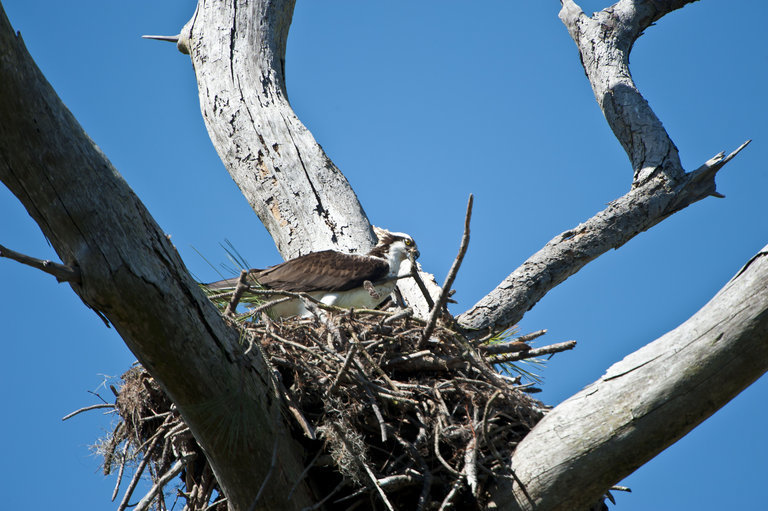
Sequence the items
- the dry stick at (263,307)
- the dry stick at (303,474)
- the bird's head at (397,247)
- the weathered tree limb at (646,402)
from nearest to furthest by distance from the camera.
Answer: the weathered tree limb at (646,402) → the dry stick at (303,474) → the dry stick at (263,307) → the bird's head at (397,247)

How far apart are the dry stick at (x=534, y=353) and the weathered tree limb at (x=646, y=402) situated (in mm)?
683

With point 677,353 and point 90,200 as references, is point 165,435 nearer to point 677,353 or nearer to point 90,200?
point 90,200

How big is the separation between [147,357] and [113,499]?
4.16ft

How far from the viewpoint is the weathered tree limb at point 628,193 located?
601 cm

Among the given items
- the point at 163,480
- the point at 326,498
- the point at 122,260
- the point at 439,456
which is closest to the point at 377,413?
the point at 439,456

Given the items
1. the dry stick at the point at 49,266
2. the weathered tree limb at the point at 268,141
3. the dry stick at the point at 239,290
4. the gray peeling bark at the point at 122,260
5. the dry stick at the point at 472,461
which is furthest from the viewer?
the weathered tree limb at the point at 268,141

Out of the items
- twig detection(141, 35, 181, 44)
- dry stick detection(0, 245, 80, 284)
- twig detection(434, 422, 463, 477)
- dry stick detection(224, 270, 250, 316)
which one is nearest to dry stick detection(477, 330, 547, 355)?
twig detection(434, 422, 463, 477)

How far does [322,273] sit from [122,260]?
10.4 ft

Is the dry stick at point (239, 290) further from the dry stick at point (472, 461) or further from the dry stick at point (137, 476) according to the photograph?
the dry stick at point (472, 461)

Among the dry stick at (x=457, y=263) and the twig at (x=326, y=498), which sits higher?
the dry stick at (x=457, y=263)

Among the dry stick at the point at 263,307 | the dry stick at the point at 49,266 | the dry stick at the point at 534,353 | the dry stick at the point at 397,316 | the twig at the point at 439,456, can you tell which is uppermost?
the dry stick at the point at 263,307

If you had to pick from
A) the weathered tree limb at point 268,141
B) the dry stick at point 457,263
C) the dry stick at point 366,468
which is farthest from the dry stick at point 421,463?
the weathered tree limb at point 268,141

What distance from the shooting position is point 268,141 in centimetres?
673

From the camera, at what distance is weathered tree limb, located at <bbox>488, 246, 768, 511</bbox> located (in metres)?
3.31
